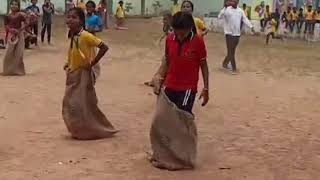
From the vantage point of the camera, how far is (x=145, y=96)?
11266 mm

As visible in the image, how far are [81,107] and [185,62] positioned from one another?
158cm

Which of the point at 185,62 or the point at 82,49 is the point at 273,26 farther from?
the point at 185,62

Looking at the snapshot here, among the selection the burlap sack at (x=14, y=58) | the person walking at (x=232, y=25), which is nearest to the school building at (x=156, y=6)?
the person walking at (x=232, y=25)

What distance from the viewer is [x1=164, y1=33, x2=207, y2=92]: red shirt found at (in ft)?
21.3

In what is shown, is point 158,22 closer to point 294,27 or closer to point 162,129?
point 294,27

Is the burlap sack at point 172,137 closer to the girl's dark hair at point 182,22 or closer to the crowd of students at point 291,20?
the girl's dark hair at point 182,22

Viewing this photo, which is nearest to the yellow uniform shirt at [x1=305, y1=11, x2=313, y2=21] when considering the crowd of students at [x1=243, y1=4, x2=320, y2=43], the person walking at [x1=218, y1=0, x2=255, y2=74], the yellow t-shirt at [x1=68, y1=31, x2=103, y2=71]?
the crowd of students at [x1=243, y1=4, x2=320, y2=43]

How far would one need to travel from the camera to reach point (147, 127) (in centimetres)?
863

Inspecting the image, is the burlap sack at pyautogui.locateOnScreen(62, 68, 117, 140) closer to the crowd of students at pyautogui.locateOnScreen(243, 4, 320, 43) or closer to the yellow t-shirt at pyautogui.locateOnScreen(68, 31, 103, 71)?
the yellow t-shirt at pyautogui.locateOnScreen(68, 31, 103, 71)

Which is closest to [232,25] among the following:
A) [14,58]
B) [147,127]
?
[14,58]

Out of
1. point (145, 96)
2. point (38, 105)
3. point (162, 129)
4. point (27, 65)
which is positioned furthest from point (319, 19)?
point (162, 129)

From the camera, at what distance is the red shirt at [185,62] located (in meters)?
6.49

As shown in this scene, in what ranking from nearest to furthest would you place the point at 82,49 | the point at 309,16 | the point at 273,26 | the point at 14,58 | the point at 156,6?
the point at 82,49
the point at 14,58
the point at 273,26
the point at 309,16
the point at 156,6

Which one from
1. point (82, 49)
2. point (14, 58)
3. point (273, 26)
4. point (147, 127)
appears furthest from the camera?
point (273, 26)
